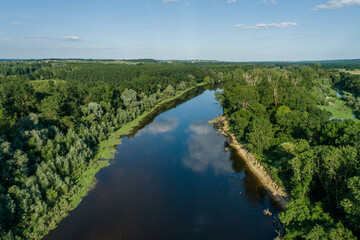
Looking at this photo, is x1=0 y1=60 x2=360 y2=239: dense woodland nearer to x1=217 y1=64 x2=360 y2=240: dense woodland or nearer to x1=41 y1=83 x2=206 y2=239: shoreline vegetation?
x1=217 y1=64 x2=360 y2=240: dense woodland

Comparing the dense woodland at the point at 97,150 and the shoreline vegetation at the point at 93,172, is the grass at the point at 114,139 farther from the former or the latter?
the dense woodland at the point at 97,150

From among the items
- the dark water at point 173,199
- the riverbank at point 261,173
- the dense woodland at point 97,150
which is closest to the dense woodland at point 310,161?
the dense woodland at point 97,150

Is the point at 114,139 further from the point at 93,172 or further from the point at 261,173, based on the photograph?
the point at 261,173

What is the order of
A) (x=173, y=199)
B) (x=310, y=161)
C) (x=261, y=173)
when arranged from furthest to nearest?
(x=261, y=173) → (x=173, y=199) → (x=310, y=161)

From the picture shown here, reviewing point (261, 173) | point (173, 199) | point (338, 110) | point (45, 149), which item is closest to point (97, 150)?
point (45, 149)

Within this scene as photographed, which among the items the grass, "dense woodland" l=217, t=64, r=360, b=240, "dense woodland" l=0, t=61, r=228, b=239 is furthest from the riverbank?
"dense woodland" l=0, t=61, r=228, b=239

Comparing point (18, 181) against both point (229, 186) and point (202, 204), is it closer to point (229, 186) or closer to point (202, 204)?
point (202, 204)
